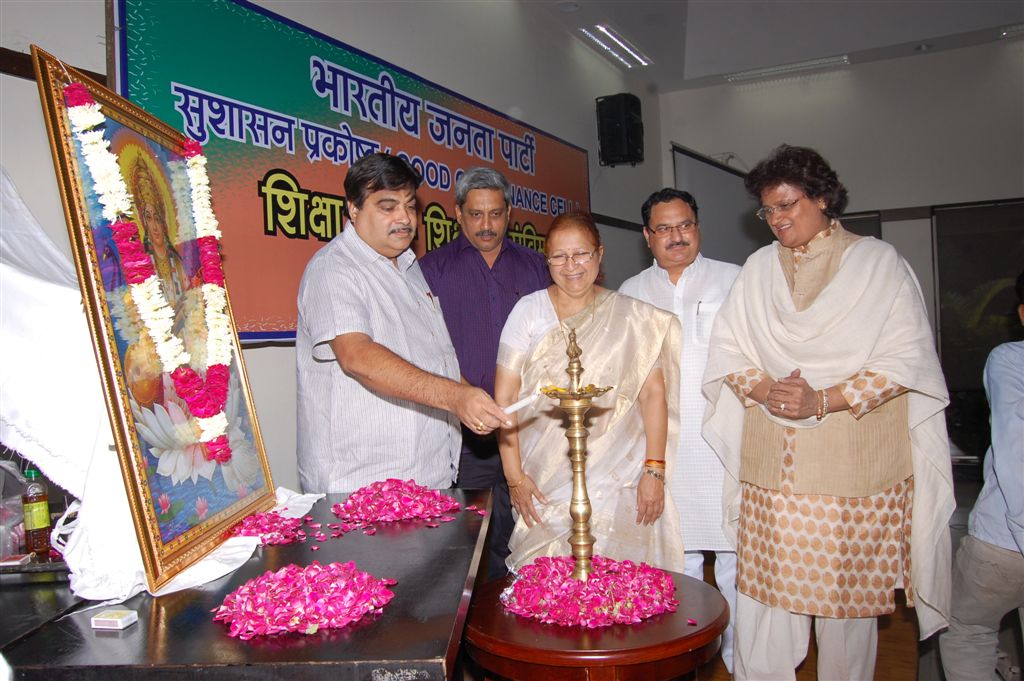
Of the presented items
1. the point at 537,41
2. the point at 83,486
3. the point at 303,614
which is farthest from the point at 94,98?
the point at 537,41

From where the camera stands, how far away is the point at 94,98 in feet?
4.91

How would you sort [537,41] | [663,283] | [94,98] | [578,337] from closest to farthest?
[94,98] → [578,337] → [663,283] → [537,41]

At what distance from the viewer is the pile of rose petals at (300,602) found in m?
1.21

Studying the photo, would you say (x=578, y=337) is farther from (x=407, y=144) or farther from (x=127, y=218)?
(x=407, y=144)

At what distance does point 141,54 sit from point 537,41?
3.76 m

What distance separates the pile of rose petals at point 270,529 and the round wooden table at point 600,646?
1.36ft

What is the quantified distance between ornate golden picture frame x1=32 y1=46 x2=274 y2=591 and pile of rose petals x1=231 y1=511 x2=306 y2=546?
0.03m

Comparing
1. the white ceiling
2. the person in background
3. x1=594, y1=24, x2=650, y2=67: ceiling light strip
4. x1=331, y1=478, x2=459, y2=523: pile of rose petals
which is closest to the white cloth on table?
x1=331, y1=478, x2=459, y2=523: pile of rose petals

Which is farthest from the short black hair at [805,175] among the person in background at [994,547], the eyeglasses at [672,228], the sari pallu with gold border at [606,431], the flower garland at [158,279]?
the flower garland at [158,279]

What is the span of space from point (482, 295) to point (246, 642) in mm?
2255

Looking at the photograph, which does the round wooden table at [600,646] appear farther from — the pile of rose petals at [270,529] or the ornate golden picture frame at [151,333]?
the ornate golden picture frame at [151,333]

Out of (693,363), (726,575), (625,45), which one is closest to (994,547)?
(726,575)

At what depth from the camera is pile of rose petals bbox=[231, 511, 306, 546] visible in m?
1.72

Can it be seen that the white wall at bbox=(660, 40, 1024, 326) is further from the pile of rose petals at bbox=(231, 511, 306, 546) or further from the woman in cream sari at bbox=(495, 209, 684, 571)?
the pile of rose petals at bbox=(231, 511, 306, 546)
